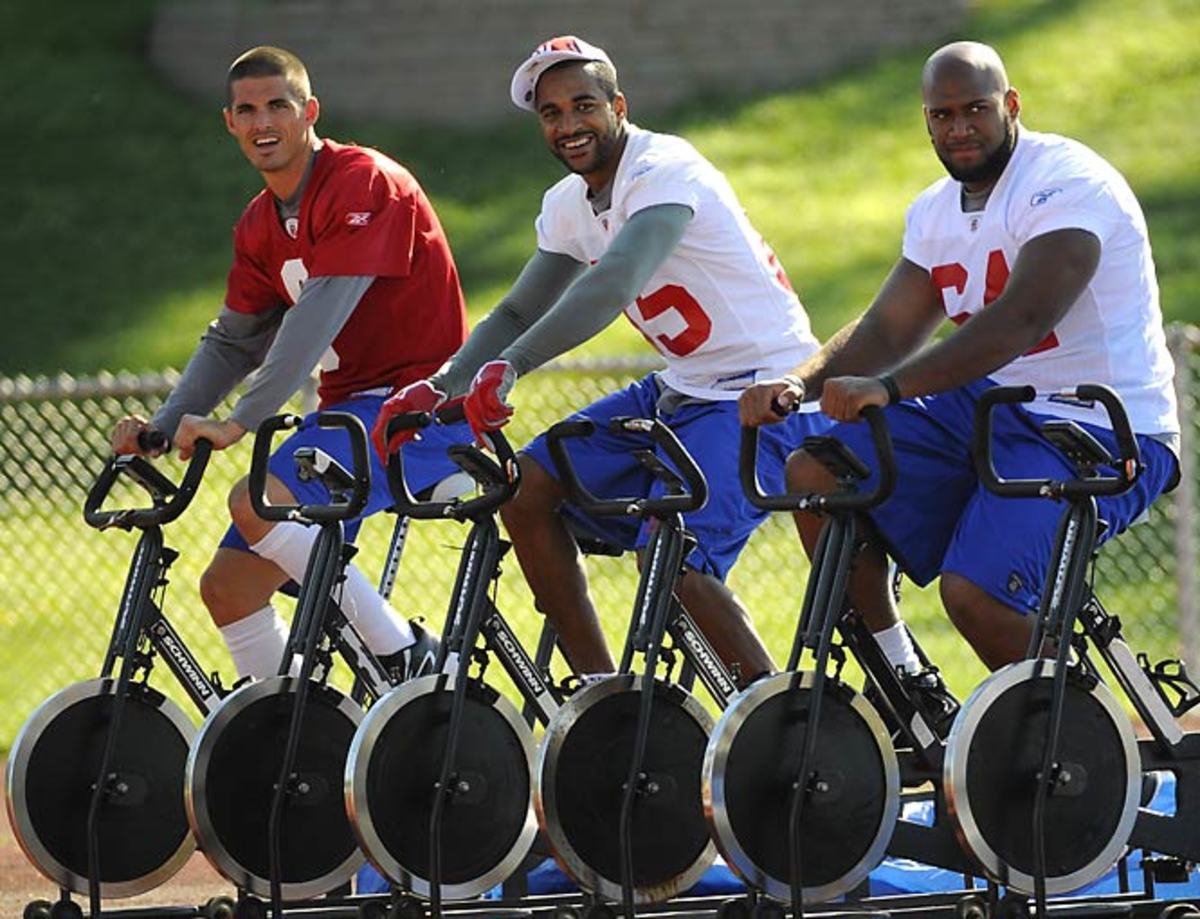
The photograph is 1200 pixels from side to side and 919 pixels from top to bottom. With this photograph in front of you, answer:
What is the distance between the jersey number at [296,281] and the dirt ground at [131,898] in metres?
1.74

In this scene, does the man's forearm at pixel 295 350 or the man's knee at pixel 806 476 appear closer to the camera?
the man's knee at pixel 806 476

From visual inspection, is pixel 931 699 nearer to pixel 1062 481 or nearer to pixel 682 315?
pixel 1062 481

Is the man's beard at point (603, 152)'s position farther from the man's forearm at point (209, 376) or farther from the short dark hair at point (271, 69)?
the man's forearm at point (209, 376)

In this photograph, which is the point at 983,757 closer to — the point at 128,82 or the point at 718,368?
the point at 718,368

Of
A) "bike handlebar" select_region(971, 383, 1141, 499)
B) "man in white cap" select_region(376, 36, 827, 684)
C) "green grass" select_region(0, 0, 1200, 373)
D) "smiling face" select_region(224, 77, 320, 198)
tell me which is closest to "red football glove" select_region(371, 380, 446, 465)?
"man in white cap" select_region(376, 36, 827, 684)

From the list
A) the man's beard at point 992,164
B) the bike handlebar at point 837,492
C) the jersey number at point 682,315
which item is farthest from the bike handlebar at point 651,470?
the man's beard at point 992,164

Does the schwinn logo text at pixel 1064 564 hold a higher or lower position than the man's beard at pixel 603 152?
lower

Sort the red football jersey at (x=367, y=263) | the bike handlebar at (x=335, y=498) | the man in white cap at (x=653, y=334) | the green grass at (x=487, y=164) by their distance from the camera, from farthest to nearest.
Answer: the green grass at (x=487, y=164) < the red football jersey at (x=367, y=263) < the man in white cap at (x=653, y=334) < the bike handlebar at (x=335, y=498)

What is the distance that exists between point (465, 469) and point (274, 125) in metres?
1.36

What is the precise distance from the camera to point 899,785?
6219mm

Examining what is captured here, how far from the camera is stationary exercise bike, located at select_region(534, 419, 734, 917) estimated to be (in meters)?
6.34

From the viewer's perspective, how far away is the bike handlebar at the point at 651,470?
632 cm

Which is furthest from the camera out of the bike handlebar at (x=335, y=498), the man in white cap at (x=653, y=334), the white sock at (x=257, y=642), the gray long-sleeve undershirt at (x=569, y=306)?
the white sock at (x=257, y=642)

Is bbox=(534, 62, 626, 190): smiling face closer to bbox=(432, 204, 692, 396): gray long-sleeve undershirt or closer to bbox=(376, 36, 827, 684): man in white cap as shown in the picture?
bbox=(376, 36, 827, 684): man in white cap
